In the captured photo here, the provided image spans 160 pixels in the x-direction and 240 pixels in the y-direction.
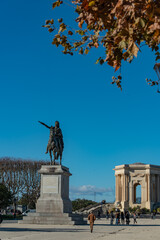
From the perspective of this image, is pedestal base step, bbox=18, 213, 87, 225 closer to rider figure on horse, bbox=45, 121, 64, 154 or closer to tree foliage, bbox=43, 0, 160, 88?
rider figure on horse, bbox=45, 121, 64, 154

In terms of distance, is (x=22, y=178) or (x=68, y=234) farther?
(x=22, y=178)

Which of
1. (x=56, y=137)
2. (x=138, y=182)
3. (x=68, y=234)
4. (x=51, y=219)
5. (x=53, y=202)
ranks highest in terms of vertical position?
(x=56, y=137)

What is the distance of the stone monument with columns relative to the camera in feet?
357

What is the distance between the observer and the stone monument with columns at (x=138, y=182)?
109 meters

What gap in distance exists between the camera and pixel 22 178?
75.3 m

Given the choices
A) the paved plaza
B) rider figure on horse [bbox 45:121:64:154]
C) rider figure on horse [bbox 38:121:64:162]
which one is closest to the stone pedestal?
rider figure on horse [bbox 38:121:64:162]

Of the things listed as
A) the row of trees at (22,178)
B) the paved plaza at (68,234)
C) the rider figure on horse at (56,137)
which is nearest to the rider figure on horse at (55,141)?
the rider figure on horse at (56,137)

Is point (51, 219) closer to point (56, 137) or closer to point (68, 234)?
point (56, 137)

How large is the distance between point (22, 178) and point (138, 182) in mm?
44992

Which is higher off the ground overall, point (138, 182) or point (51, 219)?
point (138, 182)

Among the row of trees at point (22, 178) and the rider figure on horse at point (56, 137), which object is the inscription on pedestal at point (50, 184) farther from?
the row of trees at point (22, 178)

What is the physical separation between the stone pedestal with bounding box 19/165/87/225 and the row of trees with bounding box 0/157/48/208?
42.6 metres

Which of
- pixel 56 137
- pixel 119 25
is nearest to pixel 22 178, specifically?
pixel 56 137

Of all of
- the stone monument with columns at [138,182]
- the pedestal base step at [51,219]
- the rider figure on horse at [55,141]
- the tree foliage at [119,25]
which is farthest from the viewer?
the stone monument with columns at [138,182]
